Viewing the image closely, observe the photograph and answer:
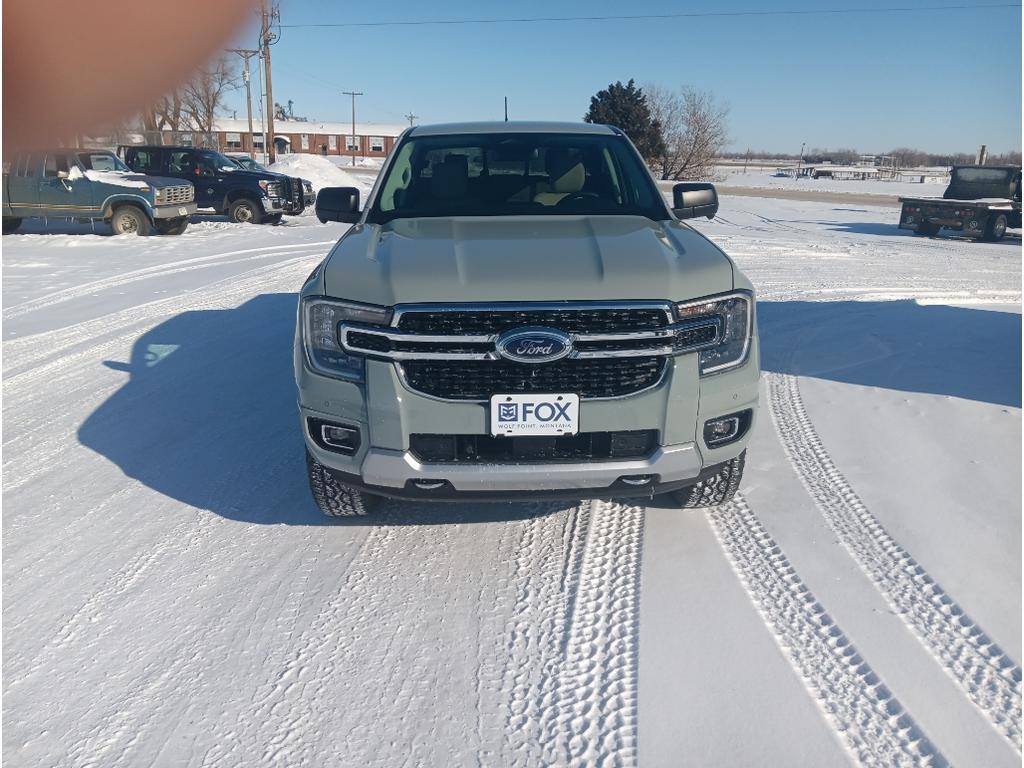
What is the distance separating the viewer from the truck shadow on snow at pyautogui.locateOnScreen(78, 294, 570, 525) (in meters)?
3.81

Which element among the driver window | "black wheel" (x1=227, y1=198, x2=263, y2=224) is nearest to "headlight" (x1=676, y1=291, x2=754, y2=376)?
the driver window

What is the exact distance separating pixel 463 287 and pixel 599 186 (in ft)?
6.43

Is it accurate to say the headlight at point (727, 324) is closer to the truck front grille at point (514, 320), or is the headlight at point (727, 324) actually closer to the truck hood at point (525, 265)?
the truck hood at point (525, 265)

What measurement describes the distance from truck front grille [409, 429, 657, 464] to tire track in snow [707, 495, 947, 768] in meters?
0.70

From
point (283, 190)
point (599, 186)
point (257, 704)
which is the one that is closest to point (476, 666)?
point (257, 704)

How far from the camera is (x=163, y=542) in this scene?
3.44m

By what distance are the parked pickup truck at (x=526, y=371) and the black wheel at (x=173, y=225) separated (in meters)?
13.4

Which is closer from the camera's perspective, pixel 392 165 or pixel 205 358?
pixel 392 165

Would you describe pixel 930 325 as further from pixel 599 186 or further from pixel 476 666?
pixel 476 666

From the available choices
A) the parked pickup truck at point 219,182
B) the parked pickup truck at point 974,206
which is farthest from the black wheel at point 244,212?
the parked pickup truck at point 974,206

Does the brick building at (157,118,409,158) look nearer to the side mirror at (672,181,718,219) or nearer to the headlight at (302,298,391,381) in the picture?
the side mirror at (672,181,718,219)

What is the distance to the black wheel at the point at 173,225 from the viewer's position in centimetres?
1525

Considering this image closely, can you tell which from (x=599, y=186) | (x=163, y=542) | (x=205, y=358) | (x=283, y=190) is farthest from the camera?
(x=283, y=190)

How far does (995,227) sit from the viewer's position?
695 inches
